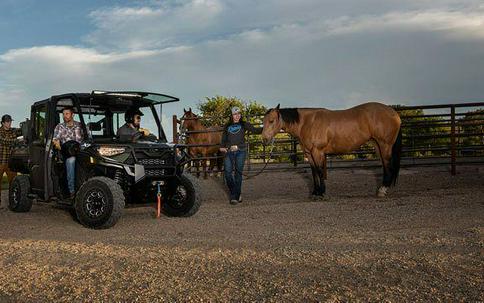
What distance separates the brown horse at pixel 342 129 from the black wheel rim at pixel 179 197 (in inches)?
117

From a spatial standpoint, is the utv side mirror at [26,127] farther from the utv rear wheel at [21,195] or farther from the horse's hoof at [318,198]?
the horse's hoof at [318,198]

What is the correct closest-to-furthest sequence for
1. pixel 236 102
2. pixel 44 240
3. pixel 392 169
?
1. pixel 44 240
2. pixel 392 169
3. pixel 236 102

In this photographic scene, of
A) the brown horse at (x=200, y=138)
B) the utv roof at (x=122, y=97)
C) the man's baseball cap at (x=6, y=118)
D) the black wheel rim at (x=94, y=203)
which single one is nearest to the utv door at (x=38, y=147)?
the utv roof at (x=122, y=97)

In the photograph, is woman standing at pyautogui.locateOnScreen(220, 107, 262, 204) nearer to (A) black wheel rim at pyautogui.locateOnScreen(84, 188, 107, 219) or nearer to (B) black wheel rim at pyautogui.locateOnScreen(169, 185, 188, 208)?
(B) black wheel rim at pyautogui.locateOnScreen(169, 185, 188, 208)

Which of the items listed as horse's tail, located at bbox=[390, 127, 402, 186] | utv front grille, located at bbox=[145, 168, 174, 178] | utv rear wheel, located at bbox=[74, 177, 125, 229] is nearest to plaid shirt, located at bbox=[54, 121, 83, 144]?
utv rear wheel, located at bbox=[74, 177, 125, 229]

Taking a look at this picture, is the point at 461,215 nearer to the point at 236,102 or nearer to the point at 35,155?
the point at 35,155

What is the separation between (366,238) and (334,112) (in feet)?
17.3

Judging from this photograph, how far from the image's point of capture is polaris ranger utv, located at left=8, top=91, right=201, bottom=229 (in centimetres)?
686

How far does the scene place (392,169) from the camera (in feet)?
33.5

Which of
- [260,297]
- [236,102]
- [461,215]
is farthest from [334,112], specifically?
[236,102]

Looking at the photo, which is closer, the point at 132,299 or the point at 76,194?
the point at 132,299

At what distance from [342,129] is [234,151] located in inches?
93.7

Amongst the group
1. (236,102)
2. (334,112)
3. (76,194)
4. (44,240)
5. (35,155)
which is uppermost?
(236,102)

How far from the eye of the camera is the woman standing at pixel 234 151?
375 inches
